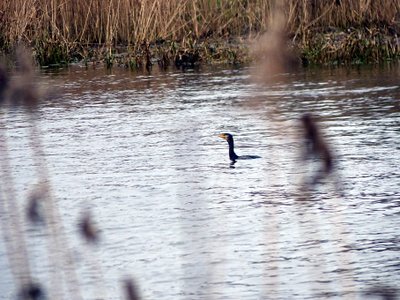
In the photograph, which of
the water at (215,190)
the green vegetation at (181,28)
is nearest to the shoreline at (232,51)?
the green vegetation at (181,28)

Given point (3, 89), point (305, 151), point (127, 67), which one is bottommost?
point (127, 67)

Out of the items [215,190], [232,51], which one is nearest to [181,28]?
[232,51]

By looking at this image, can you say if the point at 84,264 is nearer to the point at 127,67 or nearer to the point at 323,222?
the point at 323,222

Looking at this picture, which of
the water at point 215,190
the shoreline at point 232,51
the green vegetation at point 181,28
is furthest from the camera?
the green vegetation at point 181,28

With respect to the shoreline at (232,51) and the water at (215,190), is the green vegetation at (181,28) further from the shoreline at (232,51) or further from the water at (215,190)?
the water at (215,190)

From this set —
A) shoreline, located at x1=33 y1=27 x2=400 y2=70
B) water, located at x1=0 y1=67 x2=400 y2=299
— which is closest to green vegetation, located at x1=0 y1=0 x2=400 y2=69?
shoreline, located at x1=33 y1=27 x2=400 y2=70

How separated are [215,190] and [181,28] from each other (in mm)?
10566

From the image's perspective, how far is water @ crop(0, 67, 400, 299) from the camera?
262 inches

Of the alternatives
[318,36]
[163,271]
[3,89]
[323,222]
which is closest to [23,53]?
[3,89]

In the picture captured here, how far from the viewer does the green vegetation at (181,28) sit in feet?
62.6

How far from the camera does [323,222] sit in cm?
812

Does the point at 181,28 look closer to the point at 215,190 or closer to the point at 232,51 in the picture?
the point at 232,51

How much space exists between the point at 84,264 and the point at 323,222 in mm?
1854

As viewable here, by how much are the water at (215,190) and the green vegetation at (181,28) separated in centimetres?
211
